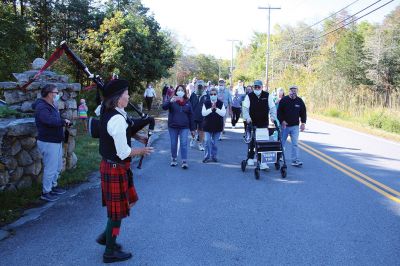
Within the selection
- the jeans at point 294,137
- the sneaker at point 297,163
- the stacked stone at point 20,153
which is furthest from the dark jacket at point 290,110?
the stacked stone at point 20,153

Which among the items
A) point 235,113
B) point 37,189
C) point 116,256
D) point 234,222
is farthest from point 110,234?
point 235,113

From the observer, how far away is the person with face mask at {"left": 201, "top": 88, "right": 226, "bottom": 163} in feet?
31.8

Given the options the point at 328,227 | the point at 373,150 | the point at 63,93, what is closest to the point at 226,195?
the point at 328,227

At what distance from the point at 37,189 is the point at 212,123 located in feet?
14.9

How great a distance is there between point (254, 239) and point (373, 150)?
8.58m

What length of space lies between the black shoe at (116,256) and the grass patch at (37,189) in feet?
6.19

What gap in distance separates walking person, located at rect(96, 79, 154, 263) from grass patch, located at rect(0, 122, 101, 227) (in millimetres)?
1939

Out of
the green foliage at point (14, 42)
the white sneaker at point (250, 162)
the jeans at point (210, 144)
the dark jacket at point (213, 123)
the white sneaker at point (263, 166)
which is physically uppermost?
the green foliage at point (14, 42)

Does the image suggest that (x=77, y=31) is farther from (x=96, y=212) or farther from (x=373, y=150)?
(x=96, y=212)

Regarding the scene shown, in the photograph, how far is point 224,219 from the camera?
5500mm

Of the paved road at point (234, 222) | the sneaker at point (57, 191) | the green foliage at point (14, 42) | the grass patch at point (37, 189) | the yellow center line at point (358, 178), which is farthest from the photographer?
the green foliage at point (14, 42)

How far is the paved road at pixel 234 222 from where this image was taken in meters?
4.32

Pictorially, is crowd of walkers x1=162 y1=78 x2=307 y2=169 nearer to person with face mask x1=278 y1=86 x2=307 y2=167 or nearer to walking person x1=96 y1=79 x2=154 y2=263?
person with face mask x1=278 y1=86 x2=307 y2=167

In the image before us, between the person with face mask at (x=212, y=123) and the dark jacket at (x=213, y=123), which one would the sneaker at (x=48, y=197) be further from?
the dark jacket at (x=213, y=123)
